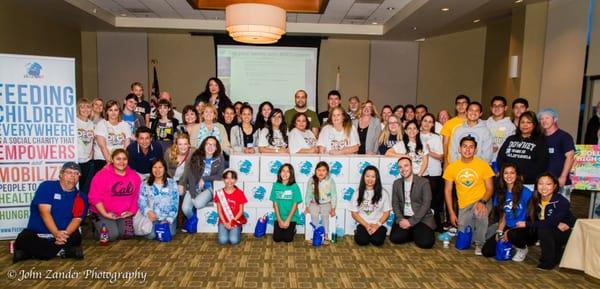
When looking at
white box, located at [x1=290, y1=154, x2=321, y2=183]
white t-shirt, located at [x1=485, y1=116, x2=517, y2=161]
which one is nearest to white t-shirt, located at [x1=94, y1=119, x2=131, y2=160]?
white box, located at [x1=290, y1=154, x2=321, y2=183]

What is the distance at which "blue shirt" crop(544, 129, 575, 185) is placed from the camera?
4.34 m

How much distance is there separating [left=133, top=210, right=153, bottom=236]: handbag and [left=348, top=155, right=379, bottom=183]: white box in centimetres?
228

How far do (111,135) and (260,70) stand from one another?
5721mm

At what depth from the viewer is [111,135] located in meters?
5.05

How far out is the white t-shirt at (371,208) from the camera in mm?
4543

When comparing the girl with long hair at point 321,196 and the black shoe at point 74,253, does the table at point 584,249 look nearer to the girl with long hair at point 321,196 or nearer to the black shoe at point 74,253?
the girl with long hair at point 321,196

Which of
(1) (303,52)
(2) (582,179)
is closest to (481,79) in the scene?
(1) (303,52)

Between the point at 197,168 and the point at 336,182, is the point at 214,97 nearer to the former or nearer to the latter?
the point at 197,168

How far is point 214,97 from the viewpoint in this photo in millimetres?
6090

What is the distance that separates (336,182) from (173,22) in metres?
6.68

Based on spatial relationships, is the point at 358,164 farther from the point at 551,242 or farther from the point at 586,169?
the point at 586,169

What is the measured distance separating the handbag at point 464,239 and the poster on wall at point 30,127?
4.18 meters

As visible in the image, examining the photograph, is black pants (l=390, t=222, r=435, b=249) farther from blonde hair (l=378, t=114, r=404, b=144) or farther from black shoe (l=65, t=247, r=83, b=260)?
black shoe (l=65, t=247, r=83, b=260)

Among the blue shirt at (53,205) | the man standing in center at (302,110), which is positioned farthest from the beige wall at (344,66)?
the blue shirt at (53,205)
